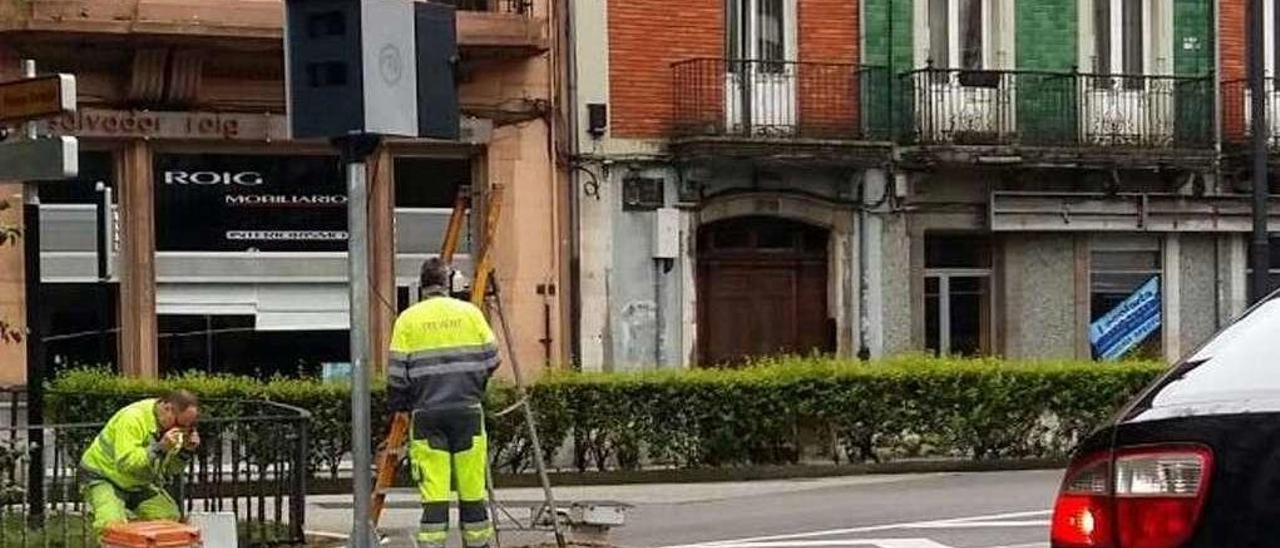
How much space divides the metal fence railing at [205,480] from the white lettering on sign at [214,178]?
9.01 metres

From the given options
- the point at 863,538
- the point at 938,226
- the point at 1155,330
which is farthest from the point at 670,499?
the point at 1155,330

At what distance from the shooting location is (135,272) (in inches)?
842

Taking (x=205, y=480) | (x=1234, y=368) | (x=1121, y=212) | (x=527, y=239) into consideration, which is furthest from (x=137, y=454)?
(x=1121, y=212)

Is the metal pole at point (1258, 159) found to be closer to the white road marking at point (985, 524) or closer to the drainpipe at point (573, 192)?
the drainpipe at point (573, 192)

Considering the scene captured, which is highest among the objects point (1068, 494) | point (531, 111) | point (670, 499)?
point (531, 111)

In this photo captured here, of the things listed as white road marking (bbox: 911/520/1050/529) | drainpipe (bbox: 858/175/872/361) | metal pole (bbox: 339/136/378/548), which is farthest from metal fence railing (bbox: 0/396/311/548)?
drainpipe (bbox: 858/175/872/361)

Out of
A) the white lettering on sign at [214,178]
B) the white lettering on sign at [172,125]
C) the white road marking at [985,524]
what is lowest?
the white road marking at [985,524]

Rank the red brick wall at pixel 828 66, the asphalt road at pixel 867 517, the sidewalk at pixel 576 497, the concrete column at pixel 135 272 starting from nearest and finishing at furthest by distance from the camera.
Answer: the asphalt road at pixel 867 517 < the sidewalk at pixel 576 497 < the concrete column at pixel 135 272 < the red brick wall at pixel 828 66

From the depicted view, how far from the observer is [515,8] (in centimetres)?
2219

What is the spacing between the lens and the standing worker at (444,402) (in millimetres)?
10969

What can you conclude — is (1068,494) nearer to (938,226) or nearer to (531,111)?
(531,111)

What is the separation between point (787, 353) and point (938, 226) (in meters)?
2.51

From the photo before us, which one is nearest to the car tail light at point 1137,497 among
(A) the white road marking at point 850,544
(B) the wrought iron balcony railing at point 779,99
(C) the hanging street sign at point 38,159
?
(C) the hanging street sign at point 38,159

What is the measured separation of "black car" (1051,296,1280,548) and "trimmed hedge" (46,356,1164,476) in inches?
520
